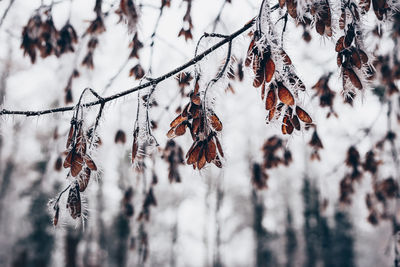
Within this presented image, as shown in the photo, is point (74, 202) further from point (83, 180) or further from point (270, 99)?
point (270, 99)

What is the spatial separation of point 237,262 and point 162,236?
1252 centimetres

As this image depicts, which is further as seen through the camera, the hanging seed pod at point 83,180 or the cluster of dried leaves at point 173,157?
the cluster of dried leaves at point 173,157

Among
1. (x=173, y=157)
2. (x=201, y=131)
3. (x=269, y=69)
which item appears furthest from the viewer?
(x=173, y=157)

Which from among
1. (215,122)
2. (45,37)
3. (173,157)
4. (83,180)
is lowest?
(83,180)

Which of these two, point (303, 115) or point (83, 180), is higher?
point (303, 115)

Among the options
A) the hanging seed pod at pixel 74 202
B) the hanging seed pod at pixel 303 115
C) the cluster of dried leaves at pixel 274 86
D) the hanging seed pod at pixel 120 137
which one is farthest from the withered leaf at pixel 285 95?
the hanging seed pod at pixel 120 137

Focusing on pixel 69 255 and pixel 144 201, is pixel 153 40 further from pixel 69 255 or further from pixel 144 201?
pixel 69 255

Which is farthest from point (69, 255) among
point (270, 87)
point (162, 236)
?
point (162, 236)

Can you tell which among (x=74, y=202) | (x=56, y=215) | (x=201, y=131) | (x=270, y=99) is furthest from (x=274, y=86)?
(x=56, y=215)

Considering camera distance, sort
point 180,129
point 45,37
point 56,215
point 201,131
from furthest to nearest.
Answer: point 45,37 → point 56,215 → point 180,129 → point 201,131

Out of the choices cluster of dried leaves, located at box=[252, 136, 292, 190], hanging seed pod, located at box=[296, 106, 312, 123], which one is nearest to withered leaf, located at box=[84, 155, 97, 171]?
hanging seed pod, located at box=[296, 106, 312, 123]

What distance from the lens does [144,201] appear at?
312cm

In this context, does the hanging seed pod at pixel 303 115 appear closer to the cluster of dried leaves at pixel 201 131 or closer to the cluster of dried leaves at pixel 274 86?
the cluster of dried leaves at pixel 274 86

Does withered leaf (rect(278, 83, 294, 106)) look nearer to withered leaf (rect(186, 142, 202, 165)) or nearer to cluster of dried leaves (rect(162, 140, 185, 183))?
withered leaf (rect(186, 142, 202, 165))
